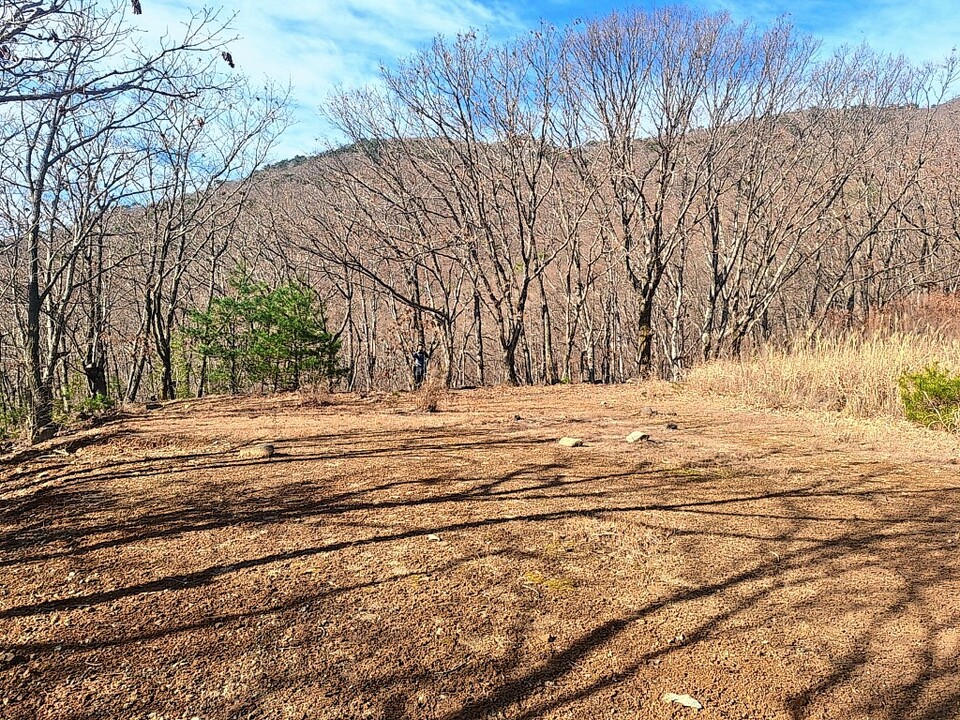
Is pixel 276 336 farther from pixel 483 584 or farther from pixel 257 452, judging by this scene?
pixel 483 584

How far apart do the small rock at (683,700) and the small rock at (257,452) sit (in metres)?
3.75

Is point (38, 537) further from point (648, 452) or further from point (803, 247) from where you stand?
point (803, 247)

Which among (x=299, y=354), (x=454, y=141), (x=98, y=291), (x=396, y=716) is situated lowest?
(x=396, y=716)

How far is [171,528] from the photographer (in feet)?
10.8

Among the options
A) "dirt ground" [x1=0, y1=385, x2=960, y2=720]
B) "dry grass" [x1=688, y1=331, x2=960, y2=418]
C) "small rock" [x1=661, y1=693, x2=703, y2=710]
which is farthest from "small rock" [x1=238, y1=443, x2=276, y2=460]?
"dry grass" [x1=688, y1=331, x2=960, y2=418]

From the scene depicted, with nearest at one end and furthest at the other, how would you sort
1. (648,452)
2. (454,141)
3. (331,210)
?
(648,452) < (454,141) < (331,210)

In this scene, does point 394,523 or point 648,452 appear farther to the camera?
point 648,452

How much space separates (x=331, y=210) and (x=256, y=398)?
1018 cm

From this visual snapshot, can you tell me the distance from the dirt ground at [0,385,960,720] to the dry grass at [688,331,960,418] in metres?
1.78

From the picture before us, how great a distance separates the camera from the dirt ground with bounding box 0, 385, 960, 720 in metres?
1.90

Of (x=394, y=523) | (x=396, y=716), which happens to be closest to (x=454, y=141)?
(x=394, y=523)

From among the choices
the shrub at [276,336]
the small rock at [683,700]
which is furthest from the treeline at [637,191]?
the small rock at [683,700]

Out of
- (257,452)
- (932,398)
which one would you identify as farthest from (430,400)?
(932,398)

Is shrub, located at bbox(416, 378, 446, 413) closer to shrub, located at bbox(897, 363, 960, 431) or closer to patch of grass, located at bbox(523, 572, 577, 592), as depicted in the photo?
shrub, located at bbox(897, 363, 960, 431)
